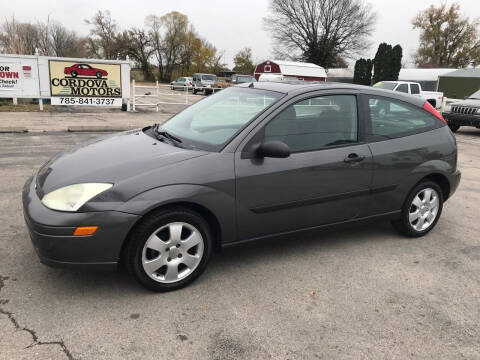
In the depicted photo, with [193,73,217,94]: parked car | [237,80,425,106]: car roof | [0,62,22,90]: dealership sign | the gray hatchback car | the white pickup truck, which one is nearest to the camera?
the gray hatchback car

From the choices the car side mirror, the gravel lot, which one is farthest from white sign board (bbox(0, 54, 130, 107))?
the car side mirror

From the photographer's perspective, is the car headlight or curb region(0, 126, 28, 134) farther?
curb region(0, 126, 28, 134)

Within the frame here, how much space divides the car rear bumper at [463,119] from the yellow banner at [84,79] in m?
12.5

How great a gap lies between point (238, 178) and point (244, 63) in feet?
237

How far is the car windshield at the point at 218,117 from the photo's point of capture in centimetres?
336

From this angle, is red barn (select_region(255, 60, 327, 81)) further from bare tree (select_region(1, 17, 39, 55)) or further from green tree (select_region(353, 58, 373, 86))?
bare tree (select_region(1, 17, 39, 55))

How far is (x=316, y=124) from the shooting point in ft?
11.8

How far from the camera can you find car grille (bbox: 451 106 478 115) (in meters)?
13.8

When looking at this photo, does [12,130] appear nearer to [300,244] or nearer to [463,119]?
[300,244]

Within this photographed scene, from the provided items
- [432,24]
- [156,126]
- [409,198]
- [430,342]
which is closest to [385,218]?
[409,198]

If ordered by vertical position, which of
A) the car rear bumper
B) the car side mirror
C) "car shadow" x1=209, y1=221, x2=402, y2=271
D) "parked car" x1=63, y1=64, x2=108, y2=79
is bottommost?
"car shadow" x1=209, y1=221, x2=402, y2=271

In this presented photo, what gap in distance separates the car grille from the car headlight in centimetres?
1432

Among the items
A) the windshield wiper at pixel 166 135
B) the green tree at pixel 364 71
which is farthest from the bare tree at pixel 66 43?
the windshield wiper at pixel 166 135

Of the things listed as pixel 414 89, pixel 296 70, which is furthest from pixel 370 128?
pixel 296 70
